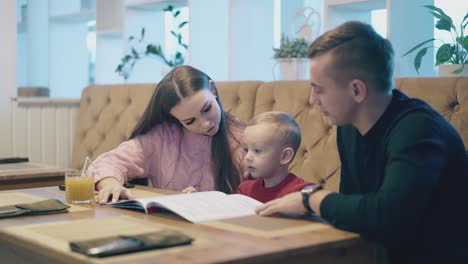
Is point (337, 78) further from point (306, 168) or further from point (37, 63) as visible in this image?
point (37, 63)

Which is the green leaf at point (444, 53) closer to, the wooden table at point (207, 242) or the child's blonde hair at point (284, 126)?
the child's blonde hair at point (284, 126)

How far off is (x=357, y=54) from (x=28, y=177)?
1.72 m

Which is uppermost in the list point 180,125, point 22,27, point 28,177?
point 22,27

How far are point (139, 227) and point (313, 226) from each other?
1.26 ft

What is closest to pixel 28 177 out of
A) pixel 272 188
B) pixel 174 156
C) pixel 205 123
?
pixel 174 156

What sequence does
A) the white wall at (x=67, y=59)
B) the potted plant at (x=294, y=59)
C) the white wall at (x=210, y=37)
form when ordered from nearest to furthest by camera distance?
the potted plant at (x=294, y=59), the white wall at (x=210, y=37), the white wall at (x=67, y=59)

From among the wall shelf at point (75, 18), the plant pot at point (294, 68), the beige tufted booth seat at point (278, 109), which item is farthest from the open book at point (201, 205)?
the wall shelf at point (75, 18)

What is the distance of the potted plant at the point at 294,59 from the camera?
326 centimetres

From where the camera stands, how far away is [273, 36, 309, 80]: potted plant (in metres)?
3.26

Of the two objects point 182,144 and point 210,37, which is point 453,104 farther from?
point 210,37

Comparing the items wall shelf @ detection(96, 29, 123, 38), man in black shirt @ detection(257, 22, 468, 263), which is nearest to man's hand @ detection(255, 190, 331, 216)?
man in black shirt @ detection(257, 22, 468, 263)

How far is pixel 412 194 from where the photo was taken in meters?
1.38

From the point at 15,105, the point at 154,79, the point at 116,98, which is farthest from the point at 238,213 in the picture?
the point at 15,105

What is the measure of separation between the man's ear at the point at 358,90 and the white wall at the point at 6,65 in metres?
3.87
